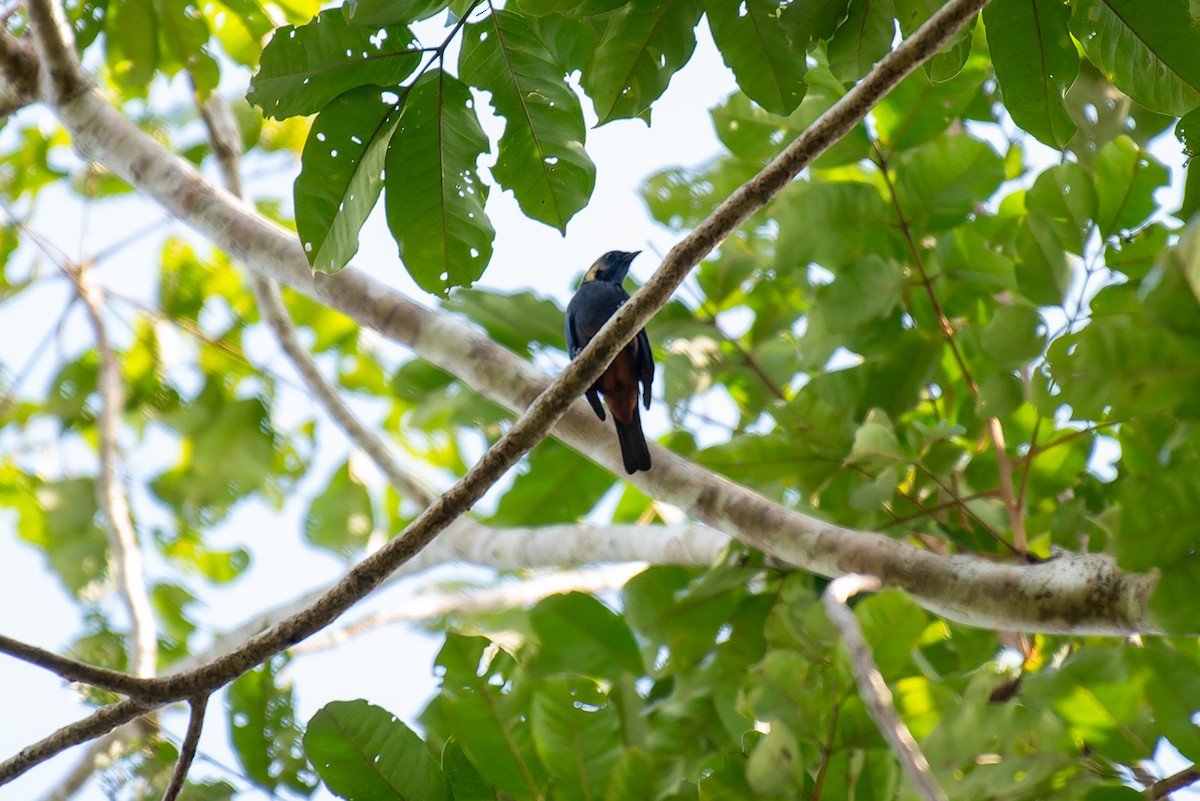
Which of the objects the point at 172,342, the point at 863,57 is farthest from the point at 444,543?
the point at 863,57

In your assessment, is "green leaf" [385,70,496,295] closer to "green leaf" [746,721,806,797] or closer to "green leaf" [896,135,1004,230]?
"green leaf" [746,721,806,797]

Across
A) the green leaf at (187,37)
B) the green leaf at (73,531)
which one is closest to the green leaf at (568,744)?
the green leaf at (187,37)

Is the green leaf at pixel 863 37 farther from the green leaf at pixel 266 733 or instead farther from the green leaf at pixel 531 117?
the green leaf at pixel 266 733

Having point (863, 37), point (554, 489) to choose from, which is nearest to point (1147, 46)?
point (863, 37)

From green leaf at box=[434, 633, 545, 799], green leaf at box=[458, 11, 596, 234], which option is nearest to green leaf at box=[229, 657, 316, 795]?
green leaf at box=[434, 633, 545, 799]

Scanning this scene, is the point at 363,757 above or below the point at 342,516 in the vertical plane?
below

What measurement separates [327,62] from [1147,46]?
5.02ft

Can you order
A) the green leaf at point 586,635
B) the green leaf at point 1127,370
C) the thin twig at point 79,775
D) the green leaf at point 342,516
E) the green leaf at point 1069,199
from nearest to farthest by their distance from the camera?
1. the green leaf at point 1127,370
2. the green leaf at point 1069,199
3. the green leaf at point 586,635
4. the thin twig at point 79,775
5. the green leaf at point 342,516

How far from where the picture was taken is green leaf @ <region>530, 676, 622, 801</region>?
2.41 m

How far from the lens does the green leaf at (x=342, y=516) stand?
5441 mm

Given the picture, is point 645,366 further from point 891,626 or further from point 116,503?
point 116,503

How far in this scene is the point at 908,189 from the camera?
132 inches

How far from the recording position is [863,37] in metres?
2.08

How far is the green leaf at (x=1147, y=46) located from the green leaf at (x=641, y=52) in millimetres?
726
